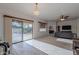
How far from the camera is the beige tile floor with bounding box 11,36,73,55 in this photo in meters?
2.81

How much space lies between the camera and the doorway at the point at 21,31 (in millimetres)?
2645

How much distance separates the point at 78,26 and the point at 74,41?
0.50m

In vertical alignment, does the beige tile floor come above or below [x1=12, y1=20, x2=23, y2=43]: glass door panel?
below

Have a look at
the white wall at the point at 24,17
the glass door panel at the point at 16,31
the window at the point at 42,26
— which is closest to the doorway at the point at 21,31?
the glass door panel at the point at 16,31

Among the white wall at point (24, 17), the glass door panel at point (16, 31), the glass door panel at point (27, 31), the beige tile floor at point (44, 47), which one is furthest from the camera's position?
the glass door panel at point (27, 31)

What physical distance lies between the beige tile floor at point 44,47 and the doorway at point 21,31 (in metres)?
0.16

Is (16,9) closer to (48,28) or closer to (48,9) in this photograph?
(48,9)

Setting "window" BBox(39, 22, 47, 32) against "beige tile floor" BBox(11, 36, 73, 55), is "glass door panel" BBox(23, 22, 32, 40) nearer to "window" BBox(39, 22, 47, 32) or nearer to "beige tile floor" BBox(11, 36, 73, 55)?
"beige tile floor" BBox(11, 36, 73, 55)

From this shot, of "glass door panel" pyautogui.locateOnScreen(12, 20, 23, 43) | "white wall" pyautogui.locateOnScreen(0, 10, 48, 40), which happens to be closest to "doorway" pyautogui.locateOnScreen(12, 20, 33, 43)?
"glass door panel" pyautogui.locateOnScreen(12, 20, 23, 43)

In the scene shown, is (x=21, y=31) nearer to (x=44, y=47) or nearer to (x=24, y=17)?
(x=24, y=17)

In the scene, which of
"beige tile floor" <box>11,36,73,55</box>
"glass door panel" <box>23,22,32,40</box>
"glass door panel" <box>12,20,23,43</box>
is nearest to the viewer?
"glass door panel" <box>12,20,23,43</box>

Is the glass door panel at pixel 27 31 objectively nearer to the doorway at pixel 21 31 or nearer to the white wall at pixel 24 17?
the doorway at pixel 21 31

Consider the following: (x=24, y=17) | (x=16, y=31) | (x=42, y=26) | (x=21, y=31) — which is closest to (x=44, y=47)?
(x=42, y=26)

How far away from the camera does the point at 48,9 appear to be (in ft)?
8.38
